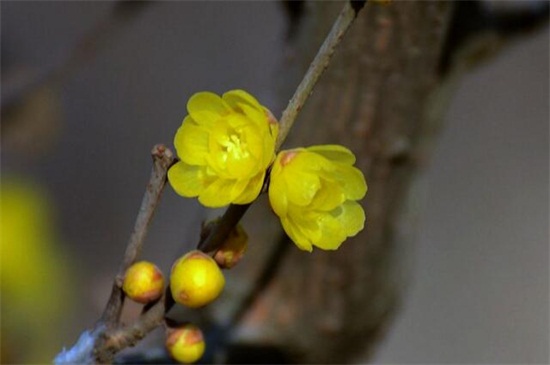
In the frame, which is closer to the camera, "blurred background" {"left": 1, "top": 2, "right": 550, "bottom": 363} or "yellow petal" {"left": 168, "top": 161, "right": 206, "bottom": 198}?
"yellow petal" {"left": 168, "top": 161, "right": 206, "bottom": 198}

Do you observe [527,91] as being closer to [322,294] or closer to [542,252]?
[542,252]

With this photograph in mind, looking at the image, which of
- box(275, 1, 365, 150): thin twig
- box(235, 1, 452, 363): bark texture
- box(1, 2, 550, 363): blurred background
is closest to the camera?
box(275, 1, 365, 150): thin twig

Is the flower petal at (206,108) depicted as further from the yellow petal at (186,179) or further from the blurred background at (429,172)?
the blurred background at (429,172)

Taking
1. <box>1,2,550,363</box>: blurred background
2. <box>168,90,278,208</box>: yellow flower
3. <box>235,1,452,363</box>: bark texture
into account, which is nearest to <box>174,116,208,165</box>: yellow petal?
<box>168,90,278,208</box>: yellow flower

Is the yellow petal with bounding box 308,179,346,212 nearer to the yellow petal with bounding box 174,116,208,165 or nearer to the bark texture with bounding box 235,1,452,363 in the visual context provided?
the yellow petal with bounding box 174,116,208,165

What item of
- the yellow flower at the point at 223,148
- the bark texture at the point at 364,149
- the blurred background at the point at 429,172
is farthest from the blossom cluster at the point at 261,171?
the blurred background at the point at 429,172

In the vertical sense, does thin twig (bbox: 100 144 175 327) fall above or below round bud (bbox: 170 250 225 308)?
above
